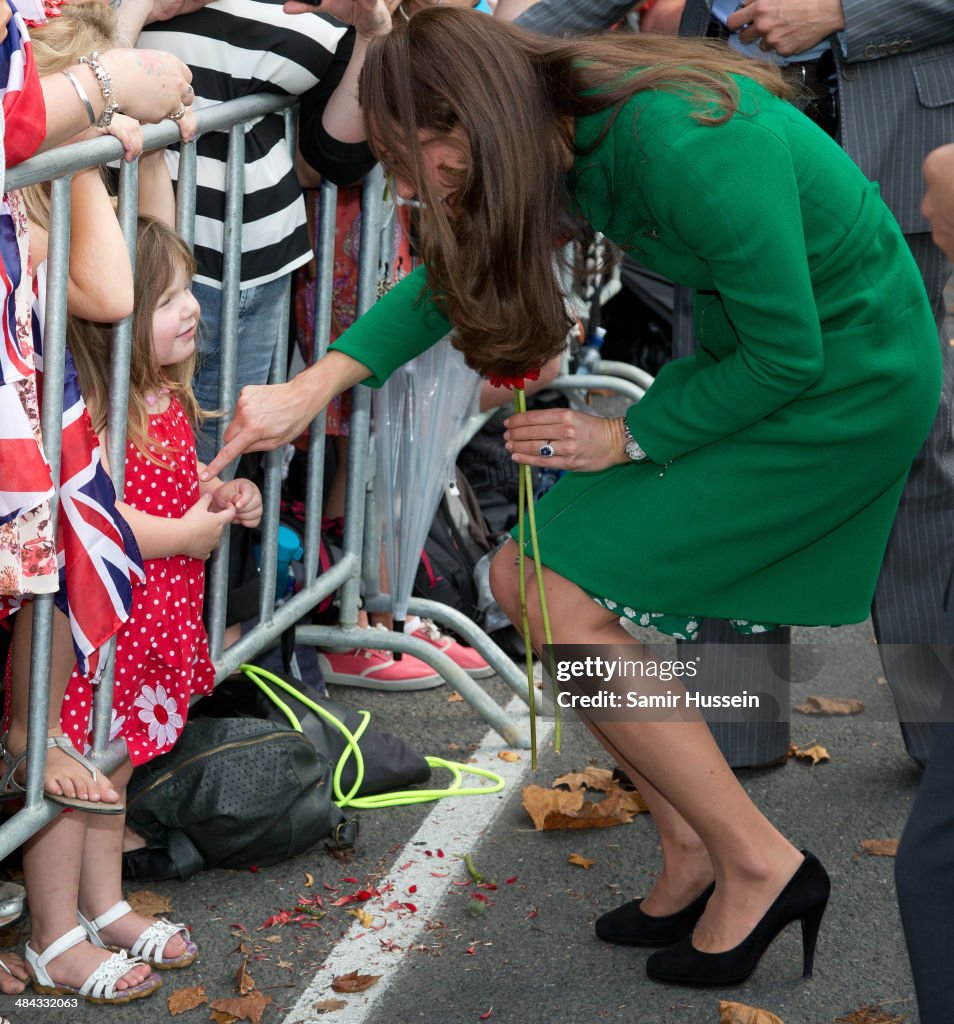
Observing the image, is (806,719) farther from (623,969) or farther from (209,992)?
(209,992)

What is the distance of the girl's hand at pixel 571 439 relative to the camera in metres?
2.67

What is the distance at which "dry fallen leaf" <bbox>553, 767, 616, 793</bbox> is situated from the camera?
3.52 m

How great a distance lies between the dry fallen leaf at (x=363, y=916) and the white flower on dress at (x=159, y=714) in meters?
0.52

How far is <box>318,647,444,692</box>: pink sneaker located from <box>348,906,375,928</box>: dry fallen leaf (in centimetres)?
120

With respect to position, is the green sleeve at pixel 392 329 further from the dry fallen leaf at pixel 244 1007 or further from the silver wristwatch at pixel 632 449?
the dry fallen leaf at pixel 244 1007

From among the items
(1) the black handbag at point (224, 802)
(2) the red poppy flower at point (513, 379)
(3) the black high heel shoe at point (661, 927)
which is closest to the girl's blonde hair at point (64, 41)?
(2) the red poppy flower at point (513, 379)

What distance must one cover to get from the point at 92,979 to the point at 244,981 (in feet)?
0.90

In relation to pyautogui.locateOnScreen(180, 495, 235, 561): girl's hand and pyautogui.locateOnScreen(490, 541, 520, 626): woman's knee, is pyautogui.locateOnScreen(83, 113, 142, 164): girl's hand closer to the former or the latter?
pyautogui.locateOnScreen(180, 495, 235, 561): girl's hand

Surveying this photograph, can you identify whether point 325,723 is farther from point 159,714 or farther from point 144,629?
point 144,629

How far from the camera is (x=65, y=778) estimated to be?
8.27 ft

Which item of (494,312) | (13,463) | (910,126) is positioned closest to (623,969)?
(494,312)

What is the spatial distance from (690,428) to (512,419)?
0.37 meters

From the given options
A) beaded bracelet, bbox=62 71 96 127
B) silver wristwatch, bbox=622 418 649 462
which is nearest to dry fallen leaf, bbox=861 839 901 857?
silver wristwatch, bbox=622 418 649 462

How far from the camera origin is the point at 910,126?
3176 millimetres
